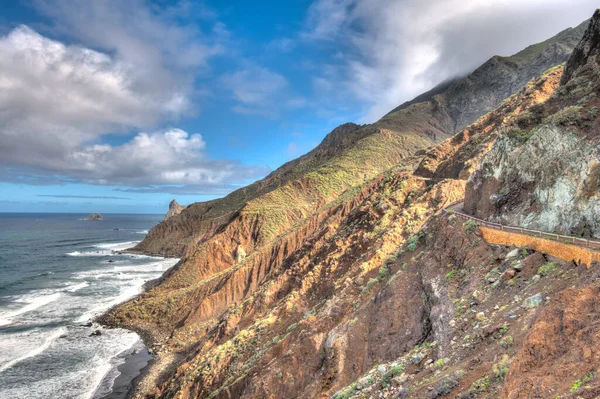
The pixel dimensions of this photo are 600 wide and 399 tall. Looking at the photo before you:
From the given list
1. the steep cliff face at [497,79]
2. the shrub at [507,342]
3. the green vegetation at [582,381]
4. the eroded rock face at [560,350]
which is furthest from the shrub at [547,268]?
the steep cliff face at [497,79]

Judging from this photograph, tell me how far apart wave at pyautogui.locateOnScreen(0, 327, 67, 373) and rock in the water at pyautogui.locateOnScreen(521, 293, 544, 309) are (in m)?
36.9

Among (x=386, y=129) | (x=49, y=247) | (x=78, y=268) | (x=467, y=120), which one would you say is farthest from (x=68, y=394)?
(x=467, y=120)

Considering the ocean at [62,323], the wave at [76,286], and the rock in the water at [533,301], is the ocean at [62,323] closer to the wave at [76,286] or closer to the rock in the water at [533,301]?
the wave at [76,286]

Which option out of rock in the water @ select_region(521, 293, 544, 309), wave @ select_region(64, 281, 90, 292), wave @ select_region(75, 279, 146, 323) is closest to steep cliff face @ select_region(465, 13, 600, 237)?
rock in the water @ select_region(521, 293, 544, 309)

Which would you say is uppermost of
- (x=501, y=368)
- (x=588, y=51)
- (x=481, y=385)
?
(x=588, y=51)

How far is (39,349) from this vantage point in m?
31.5

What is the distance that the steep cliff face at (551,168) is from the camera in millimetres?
10117

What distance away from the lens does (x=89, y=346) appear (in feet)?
107

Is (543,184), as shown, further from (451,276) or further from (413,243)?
(413,243)

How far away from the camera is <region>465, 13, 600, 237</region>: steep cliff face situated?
10.1 metres

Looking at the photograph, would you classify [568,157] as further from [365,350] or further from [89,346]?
[89,346]

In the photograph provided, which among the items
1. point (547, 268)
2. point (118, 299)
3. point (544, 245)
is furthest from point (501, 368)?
point (118, 299)

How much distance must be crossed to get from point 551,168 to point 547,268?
451 centimetres

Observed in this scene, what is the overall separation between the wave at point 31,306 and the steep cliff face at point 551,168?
159 feet
